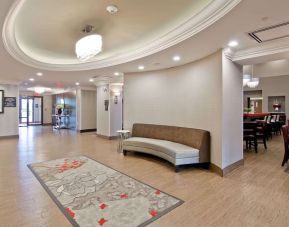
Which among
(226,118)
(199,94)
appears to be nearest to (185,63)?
(199,94)

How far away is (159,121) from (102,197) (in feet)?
10.5

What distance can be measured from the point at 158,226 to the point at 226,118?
8.81 ft

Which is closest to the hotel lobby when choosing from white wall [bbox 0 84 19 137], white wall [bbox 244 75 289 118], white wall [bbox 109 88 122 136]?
white wall [bbox 109 88 122 136]

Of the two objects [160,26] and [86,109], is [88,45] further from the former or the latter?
[86,109]

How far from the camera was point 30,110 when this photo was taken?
14.4m

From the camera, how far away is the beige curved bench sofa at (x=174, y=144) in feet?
13.4

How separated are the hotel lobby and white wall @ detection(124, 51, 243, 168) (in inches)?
1.1

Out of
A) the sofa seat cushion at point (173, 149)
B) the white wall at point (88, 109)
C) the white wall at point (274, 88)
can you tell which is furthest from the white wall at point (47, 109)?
the white wall at point (274, 88)

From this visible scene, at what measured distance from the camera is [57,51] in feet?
16.6

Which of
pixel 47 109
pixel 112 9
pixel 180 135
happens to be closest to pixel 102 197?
pixel 180 135

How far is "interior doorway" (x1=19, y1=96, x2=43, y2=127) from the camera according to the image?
1402cm

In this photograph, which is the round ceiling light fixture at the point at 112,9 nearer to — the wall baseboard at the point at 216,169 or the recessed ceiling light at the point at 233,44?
the recessed ceiling light at the point at 233,44

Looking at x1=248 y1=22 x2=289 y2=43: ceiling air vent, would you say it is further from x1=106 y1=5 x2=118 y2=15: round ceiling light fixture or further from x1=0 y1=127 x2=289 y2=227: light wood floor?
x1=0 y1=127 x2=289 y2=227: light wood floor

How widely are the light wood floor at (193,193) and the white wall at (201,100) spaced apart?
620 millimetres
